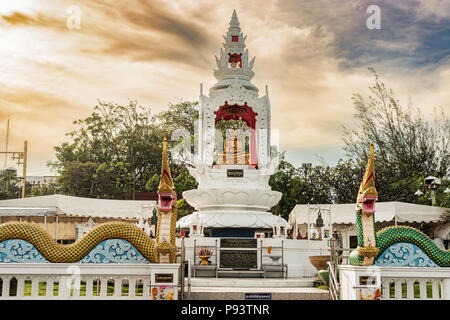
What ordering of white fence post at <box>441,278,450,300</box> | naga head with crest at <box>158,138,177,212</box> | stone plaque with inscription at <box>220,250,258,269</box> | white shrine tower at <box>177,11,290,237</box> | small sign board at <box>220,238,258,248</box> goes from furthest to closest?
white shrine tower at <box>177,11,290,237</box>
small sign board at <box>220,238,258,248</box>
stone plaque with inscription at <box>220,250,258,269</box>
white fence post at <box>441,278,450,300</box>
naga head with crest at <box>158,138,177,212</box>

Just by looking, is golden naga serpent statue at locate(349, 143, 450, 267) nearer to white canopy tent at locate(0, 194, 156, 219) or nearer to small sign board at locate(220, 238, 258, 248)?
small sign board at locate(220, 238, 258, 248)

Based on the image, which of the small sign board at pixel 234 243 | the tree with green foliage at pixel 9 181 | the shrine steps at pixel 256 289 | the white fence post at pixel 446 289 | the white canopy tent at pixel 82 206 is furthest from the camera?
the tree with green foliage at pixel 9 181

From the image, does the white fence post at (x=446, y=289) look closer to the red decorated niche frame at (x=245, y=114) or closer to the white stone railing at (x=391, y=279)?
the white stone railing at (x=391, y=279)

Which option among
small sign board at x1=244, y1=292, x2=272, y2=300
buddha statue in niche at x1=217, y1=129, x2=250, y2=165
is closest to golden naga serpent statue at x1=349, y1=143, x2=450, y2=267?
small sign board at x1=244, y1=292, x2=272, y2=300

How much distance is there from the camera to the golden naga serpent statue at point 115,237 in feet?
30.9

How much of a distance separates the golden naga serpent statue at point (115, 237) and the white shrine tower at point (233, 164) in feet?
24.1

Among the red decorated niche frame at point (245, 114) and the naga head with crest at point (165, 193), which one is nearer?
the naga head with crest at point (165, 193)

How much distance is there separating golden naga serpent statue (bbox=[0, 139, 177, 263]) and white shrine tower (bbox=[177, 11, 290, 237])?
7344 millimetres

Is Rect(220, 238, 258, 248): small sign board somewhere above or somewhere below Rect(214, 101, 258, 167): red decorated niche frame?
below

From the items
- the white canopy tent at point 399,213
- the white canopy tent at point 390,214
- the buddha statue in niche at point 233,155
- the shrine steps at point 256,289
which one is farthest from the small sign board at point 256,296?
the white canopy tent at point 399,213

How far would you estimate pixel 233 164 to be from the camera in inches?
768

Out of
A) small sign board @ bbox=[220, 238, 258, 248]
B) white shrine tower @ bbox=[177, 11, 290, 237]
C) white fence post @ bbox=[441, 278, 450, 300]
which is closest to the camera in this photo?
white fence post @ bbox=[441, 278, 450, 300]

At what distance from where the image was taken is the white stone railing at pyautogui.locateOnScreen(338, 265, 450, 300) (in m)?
9.29
